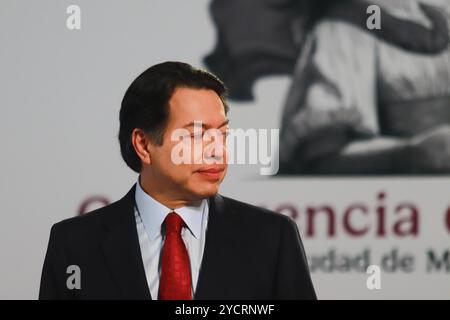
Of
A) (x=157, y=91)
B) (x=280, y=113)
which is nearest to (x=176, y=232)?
(x=157, y=91)

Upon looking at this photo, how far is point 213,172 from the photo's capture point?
1.29 metres

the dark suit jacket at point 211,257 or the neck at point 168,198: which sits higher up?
the neck at point 168,198

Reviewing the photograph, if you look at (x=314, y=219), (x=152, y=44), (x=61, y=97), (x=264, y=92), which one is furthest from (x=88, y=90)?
(x=314, y=219)

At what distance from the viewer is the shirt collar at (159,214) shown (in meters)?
1.35

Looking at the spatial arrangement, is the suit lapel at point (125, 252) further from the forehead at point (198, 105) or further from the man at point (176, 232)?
the forehead at point (198, 105)

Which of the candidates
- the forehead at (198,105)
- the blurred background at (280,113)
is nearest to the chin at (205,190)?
the forehead at (198,105)

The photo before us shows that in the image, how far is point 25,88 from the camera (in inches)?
83.0

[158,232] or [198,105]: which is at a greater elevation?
[198,105]

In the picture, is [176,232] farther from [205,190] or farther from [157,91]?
[157,91]

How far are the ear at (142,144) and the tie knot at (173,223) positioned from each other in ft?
0.36

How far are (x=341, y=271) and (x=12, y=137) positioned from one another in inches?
37.4

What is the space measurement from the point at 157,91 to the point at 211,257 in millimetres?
293

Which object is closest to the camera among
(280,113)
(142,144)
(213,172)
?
(213,172)

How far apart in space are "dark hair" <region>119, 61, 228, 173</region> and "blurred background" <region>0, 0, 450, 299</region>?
2.43 ft
